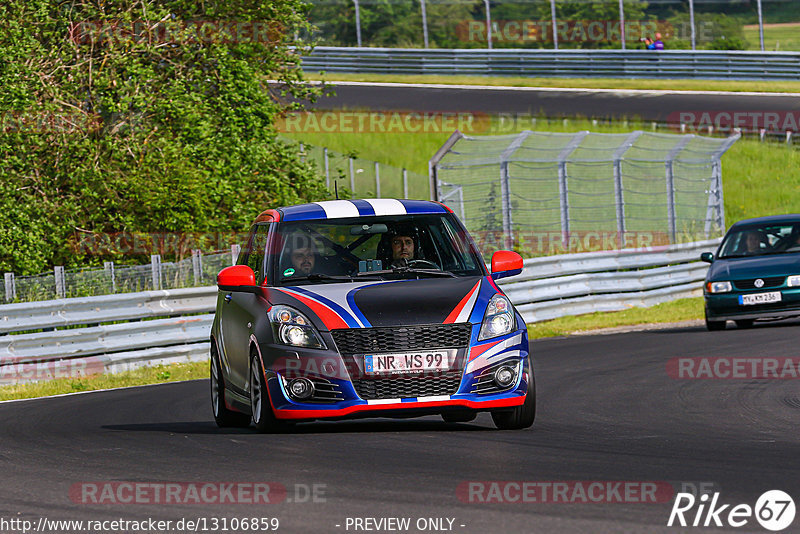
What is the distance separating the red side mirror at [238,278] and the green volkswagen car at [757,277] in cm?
1012

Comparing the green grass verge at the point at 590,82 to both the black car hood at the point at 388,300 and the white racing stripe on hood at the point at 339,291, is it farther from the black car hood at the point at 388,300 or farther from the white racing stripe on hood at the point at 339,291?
the black car hood at the point at 388,300

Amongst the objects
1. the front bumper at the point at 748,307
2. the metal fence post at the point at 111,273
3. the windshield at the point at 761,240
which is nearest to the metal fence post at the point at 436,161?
the windshield at the point at 761,240

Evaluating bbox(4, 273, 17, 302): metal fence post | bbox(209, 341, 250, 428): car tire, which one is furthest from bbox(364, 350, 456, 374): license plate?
bbox(4, 273, 17, 302): metal fence post

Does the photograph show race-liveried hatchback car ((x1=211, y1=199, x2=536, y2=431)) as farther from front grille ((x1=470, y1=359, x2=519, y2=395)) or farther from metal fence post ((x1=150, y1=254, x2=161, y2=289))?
metal fence post ((x1=150, y1=254, x2=161, y2=289))

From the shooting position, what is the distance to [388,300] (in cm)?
913

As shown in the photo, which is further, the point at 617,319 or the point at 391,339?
the point at 617,319

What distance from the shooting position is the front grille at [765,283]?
18.2 metres

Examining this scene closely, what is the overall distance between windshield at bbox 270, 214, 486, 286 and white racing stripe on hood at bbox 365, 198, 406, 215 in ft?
0.18

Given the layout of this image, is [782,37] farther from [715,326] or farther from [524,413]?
[524,413]

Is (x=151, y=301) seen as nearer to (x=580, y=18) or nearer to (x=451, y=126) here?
(x=451, y=126)

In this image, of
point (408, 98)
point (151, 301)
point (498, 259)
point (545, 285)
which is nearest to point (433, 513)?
point (498, 259)

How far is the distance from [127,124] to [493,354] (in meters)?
16.7

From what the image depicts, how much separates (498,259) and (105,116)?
54.7ft

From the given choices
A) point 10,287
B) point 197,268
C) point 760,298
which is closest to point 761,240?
point 760,298
